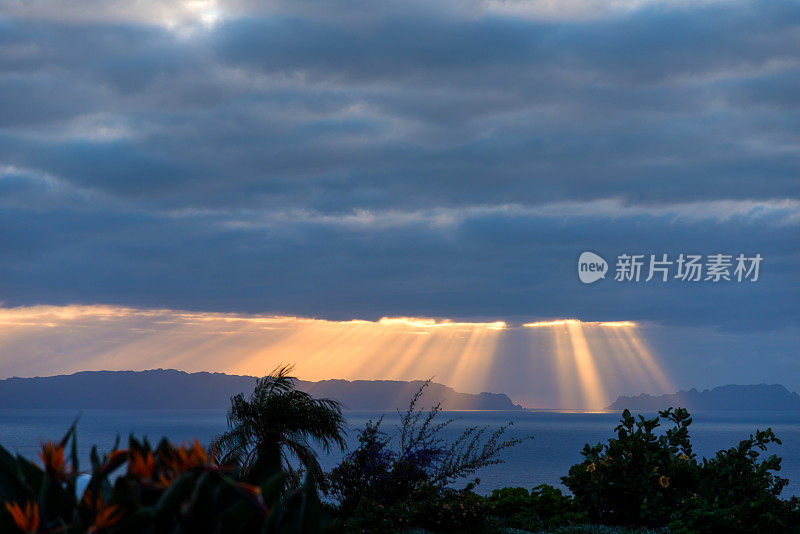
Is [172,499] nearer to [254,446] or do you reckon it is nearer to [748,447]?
[748,447]

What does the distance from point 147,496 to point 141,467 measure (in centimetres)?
12

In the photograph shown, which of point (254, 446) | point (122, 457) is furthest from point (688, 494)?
point (122, 457)

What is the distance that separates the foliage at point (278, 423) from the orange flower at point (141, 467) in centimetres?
1642

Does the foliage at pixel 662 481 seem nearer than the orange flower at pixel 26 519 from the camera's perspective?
No

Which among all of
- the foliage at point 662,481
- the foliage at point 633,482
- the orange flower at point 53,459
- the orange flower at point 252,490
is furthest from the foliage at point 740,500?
the orange flower at point 53,459

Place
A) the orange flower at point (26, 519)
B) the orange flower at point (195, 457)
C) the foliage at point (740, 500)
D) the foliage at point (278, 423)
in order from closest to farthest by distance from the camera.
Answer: the orange flower at point (26, 519) → the orange flower at point (195, 457) → the foliage at point (740, 500) → the foliage at point (278, 423)

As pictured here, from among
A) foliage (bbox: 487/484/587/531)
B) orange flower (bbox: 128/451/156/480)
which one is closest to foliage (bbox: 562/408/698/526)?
foliage (bbox: 487/484/587/531)

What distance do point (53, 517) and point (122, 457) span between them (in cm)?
35

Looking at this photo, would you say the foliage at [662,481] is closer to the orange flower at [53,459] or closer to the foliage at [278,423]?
the foliage at [278,423]

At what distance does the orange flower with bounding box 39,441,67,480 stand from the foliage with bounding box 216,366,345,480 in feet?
53.6

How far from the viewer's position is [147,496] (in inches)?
124

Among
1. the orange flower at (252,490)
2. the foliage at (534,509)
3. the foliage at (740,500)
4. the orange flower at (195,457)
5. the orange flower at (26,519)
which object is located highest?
the orange flower at (195,457)

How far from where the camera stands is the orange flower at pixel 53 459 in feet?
10.6

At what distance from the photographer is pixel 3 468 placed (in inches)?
134
